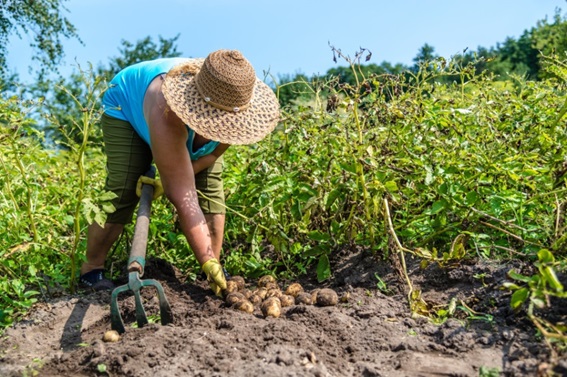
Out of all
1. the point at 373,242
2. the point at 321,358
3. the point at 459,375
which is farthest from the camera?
the point at 373,242

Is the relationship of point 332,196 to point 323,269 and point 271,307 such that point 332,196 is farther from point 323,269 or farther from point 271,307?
point 271,307

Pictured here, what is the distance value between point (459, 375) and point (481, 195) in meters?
1.04

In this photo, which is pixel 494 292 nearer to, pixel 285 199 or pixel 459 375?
pixel 459 375

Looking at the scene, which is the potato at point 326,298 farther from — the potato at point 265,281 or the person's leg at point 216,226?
the person's leg at point 216,226

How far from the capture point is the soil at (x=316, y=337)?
7.41 ft

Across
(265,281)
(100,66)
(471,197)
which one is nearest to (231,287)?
(265,281)

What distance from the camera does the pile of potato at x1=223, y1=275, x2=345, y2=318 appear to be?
2.79 meters

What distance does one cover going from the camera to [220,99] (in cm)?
279

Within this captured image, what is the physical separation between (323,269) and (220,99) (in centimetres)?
96

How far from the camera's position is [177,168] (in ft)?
9.73

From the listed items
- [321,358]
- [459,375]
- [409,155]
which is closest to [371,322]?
[321,358]

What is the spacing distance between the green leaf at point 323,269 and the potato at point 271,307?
0.40m

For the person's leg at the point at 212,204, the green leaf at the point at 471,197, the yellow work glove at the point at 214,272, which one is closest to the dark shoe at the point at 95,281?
the person's leg at the point at 212,204

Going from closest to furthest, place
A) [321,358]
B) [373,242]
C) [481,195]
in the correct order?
[321,358], [481,195], [373,242]
